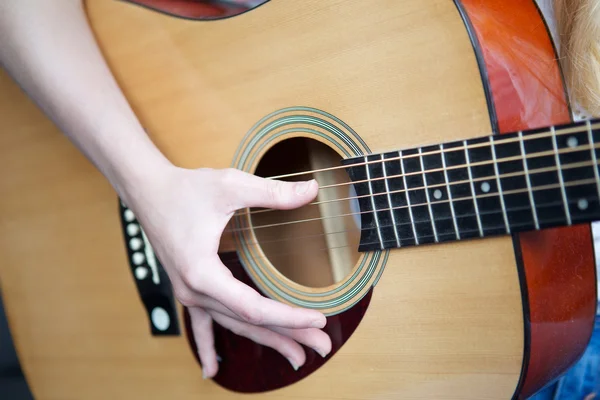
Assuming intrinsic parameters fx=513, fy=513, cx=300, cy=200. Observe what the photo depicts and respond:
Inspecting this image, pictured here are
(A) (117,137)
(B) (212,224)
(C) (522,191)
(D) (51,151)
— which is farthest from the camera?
(D) (51,151)

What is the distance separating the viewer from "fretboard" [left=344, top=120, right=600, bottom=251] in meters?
0.56

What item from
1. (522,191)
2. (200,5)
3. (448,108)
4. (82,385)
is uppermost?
(200,5)

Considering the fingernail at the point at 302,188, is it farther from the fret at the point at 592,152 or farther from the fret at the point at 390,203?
the fret at the point at 592,152

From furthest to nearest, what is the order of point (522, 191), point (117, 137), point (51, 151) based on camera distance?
1. point (51, 151)
2. point (117, 137)
3. point (522, 191)

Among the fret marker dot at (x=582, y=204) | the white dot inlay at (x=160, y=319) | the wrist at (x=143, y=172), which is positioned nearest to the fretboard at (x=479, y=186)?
the fret marker dot at (x=582, y=204)

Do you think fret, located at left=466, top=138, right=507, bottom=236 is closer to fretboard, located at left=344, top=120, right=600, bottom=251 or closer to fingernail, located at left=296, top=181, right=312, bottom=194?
fretboard, located at left=344, top=120, right=600, bottom=251

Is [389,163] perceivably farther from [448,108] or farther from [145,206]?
[145,206]

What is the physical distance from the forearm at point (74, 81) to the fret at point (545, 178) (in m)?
0.53

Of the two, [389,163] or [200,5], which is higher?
[200,5]

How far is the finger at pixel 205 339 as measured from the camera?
836mm

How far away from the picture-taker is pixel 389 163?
2.15ft

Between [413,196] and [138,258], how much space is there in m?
0.53

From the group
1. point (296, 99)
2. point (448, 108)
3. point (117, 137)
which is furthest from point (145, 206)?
point (448, 108)

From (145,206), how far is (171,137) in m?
0.15
